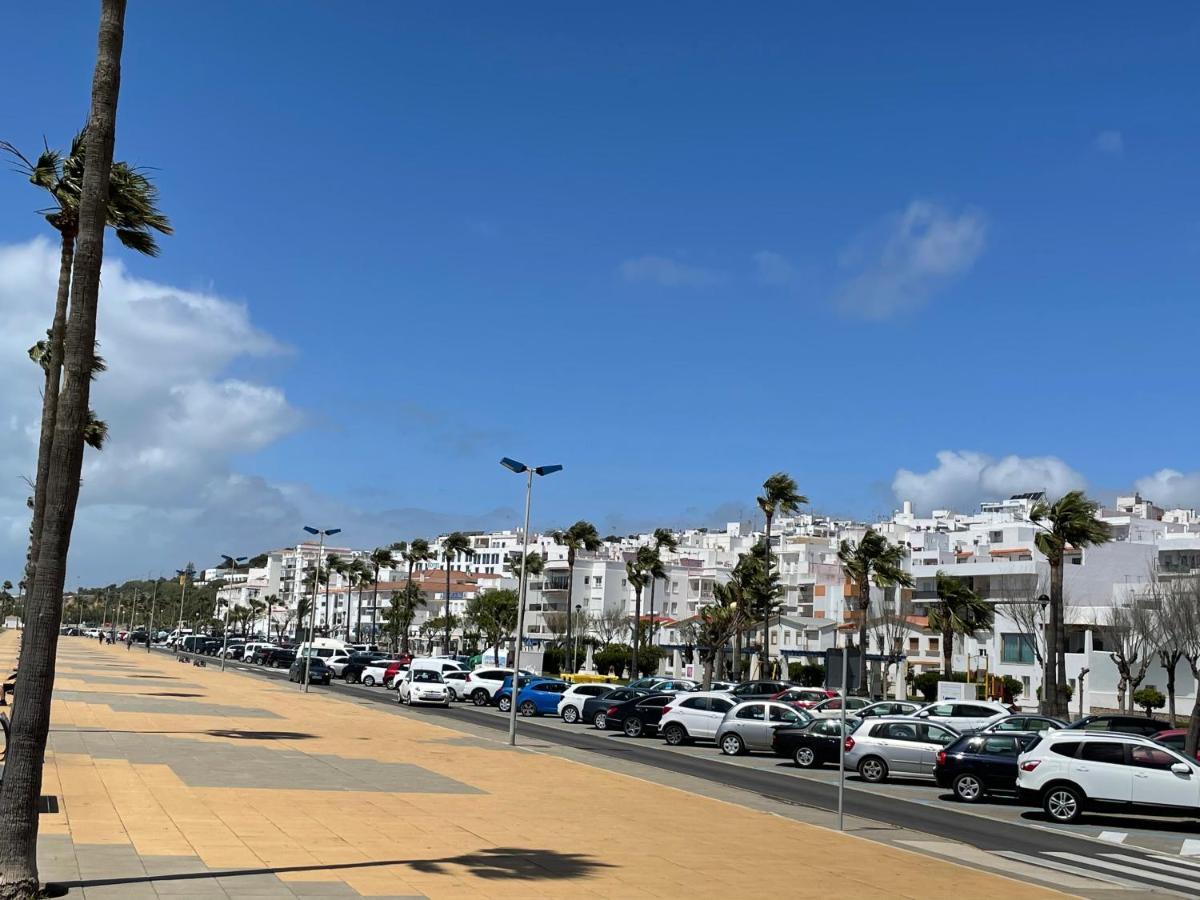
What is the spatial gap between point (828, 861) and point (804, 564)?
11210 cm

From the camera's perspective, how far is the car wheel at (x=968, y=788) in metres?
27.1

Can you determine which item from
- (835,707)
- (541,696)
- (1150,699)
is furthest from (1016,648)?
(835,707)

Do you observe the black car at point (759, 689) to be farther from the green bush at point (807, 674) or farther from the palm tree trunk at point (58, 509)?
the palm tree trunk at point (58, 509)

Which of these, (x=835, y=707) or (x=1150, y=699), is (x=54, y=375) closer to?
(x=835, y=707)

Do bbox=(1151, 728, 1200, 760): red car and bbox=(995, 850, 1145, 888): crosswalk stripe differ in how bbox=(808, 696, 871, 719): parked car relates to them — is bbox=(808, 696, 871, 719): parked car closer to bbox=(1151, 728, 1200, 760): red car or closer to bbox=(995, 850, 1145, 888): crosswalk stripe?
bbox=(1151, 728, 1200, 760): red car

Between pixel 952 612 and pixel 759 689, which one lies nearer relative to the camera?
pixel 759 689

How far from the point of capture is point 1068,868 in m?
18.6

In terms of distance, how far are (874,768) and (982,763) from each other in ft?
15.0

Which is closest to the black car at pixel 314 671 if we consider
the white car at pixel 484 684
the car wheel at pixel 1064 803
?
the white car at pixel 484 684

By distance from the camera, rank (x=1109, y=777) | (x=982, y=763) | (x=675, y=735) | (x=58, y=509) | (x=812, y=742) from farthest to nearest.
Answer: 1. (x=675, y=735)
2. (x=812, y=742)
3. (x=982, y=763)
4. (x=1109, y=777)
5. (x=58, y=509)

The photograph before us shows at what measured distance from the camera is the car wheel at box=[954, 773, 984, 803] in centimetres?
2711

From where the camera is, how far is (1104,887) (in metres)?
16.8

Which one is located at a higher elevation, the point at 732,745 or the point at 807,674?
the point at 732,745

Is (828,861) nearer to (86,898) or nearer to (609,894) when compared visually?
(609,894)
